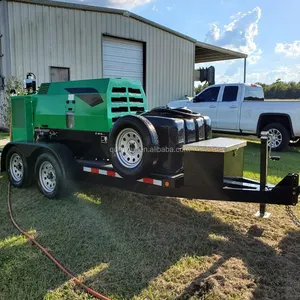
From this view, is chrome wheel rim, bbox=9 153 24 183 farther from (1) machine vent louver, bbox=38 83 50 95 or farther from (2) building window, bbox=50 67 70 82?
(2) building window, bbox=50 67 70 82

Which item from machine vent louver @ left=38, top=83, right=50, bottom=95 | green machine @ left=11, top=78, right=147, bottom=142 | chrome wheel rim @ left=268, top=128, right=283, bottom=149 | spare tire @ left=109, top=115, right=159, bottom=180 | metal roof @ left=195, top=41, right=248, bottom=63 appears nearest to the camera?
spare tire @ left=109, top=115, right=159, bottom=180

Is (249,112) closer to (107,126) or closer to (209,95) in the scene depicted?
(209,95)

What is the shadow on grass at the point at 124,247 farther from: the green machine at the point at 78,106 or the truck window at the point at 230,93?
the truck window at the point at 230,93

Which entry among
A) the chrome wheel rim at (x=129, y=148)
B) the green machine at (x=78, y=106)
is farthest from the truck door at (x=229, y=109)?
the chrome wheel rim at (x=129, y=148)

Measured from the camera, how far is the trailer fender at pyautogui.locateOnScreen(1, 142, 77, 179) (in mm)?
4898

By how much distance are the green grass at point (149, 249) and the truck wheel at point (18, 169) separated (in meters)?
0.48

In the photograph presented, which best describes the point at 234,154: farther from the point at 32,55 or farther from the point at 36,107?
the point at 32,55

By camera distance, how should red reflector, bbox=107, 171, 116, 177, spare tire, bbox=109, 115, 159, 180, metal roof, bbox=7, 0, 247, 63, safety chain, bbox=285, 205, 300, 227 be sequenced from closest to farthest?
spare tire, bbox=109, 115, 159, 180, safety chain, bbox=285, 205, 300, 227, red reflector, bbox=107, 171, 116, 177, metal roof, bbox=7, 0, 247, 63

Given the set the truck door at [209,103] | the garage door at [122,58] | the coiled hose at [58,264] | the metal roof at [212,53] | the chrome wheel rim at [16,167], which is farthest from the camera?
the metal roof at [212,53]

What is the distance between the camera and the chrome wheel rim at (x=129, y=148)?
4078 millimetres

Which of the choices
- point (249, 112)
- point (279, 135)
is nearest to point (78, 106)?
point (249, 112)

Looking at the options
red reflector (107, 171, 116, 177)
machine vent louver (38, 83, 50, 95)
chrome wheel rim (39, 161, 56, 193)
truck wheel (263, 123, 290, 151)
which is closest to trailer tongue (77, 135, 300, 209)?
red reflector (107, 171, 116, 177)

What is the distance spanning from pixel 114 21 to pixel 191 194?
12.8 meters

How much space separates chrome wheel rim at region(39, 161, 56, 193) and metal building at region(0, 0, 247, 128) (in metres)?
8.31
